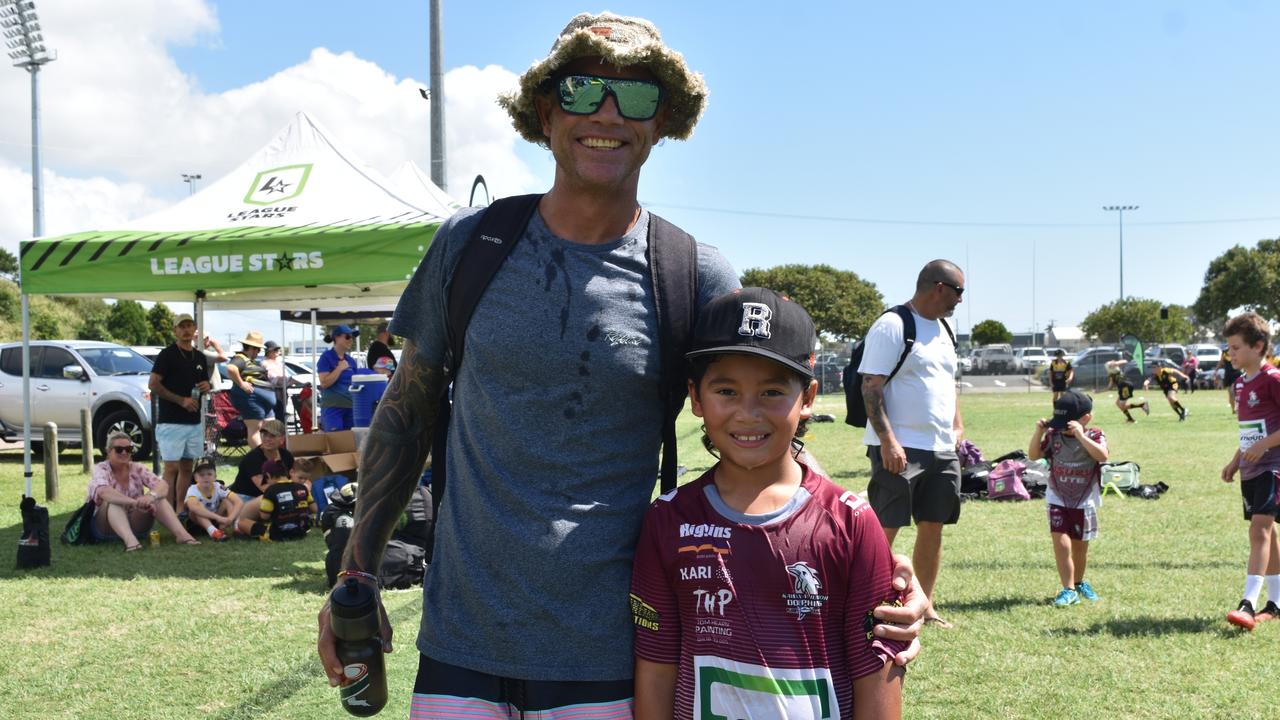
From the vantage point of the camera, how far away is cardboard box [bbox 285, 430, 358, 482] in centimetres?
975

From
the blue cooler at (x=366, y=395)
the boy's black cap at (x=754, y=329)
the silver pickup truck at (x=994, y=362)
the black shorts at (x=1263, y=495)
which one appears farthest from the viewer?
the silver pickup truck at (x=994, y=362)

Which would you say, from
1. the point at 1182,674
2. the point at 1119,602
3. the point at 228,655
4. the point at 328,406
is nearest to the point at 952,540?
the point at 1119,602

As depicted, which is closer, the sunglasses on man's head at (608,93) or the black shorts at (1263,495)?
the sunglasses on man's head at (608,93)

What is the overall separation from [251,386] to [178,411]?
14.5ft

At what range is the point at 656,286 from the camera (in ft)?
6.79

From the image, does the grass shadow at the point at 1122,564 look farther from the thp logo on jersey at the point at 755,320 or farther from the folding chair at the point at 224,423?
the folding chair at the point at 224,423

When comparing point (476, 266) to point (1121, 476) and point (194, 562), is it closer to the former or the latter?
point (194, 562)

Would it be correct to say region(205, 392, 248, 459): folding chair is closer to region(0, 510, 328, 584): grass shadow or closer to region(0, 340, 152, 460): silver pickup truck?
region(0, 340, 152, 460): silver pickup truck

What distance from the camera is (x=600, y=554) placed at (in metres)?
1.94

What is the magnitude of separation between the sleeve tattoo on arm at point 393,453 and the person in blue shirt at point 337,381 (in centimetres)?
959

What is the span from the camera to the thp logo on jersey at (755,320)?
2.03 m

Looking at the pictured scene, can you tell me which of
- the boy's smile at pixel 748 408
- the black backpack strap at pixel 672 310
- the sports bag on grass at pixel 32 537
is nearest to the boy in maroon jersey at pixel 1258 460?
the boy's smile at pixel 748 408

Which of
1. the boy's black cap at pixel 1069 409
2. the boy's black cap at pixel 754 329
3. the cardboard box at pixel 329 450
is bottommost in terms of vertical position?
the cardboard box at pixel 329 450

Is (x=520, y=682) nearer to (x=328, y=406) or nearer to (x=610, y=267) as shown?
(x=610, y=267)
